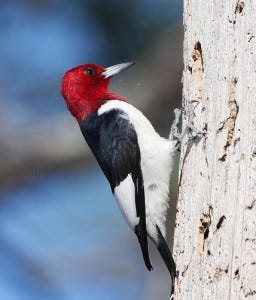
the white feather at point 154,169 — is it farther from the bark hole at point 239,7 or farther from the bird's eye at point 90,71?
the bark hole at point 239,7

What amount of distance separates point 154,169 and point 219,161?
1.00 metres

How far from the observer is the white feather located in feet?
15.7

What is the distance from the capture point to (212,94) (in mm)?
4051

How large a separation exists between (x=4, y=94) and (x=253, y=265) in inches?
134

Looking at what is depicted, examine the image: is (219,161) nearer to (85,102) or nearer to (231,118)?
(231,118)

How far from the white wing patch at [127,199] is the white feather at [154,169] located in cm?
3

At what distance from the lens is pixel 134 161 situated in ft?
16.3

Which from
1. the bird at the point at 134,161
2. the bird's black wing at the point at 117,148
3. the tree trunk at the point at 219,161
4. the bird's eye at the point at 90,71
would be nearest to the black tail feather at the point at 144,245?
the bird at the point at 134,161

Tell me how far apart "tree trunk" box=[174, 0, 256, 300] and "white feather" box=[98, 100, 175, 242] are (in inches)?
23.6

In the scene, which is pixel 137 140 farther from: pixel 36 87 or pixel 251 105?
pixel 36 87

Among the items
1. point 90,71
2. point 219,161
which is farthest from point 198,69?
point 90,71

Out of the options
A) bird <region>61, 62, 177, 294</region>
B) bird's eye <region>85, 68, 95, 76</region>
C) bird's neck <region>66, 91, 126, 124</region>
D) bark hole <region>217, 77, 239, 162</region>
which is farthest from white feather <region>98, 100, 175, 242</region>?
bark hole <region>217, 77, 239, 162</region>

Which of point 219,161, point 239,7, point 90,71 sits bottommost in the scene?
point 90,71

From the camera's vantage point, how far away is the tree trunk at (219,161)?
148 inches
